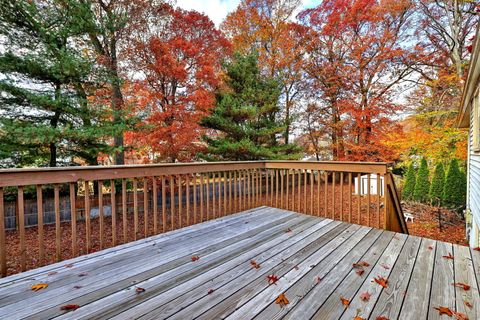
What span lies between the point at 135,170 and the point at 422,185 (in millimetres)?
9348

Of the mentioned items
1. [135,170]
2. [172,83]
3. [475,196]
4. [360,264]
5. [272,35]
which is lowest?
[360,264]

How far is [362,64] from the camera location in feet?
28.7

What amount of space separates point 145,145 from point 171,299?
506cm

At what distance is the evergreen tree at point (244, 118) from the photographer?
7.59m

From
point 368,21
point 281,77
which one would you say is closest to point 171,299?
point 281,77

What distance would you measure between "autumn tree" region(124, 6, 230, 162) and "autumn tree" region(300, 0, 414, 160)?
5.61 metres

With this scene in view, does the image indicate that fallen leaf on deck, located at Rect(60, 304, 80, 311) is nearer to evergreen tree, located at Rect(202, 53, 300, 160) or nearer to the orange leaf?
the orange leaf

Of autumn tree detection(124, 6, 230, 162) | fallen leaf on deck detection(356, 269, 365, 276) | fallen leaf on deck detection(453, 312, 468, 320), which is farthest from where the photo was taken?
autumn tree detection(124, 6, 230, 162)

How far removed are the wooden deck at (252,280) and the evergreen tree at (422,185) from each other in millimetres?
6887

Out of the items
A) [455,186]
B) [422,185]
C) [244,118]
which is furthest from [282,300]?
[422,185]

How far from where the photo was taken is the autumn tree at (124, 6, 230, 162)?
5.69 m

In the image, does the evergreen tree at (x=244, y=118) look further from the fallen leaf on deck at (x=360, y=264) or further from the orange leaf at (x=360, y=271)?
the orange leaf at (x=360, y=271)

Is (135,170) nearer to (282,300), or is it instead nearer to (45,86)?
(282,300)

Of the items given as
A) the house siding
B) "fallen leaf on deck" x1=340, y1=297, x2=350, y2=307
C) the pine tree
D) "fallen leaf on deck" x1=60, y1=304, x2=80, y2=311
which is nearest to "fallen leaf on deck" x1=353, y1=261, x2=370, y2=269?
"fallen leaf on deck" x1=340, y1=297, x2=350, y2=307
